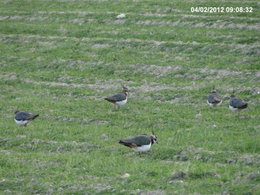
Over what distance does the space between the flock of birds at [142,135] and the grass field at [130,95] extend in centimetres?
36

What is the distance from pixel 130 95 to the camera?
2678cm

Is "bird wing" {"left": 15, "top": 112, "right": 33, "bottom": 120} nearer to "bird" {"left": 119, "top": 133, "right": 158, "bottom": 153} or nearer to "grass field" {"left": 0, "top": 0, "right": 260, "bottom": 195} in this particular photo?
"grass field" {"left": 0, "top": 0, "right": 260, "bottom": 195}

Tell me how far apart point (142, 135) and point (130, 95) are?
28.2ft

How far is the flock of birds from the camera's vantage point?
17984 mm

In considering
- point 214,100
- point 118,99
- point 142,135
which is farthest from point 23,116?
point 214,100

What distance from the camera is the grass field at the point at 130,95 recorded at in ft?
53.4

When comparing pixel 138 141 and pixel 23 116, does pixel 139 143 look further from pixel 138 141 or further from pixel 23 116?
pixel 23 116

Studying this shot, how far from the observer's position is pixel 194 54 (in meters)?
31.4

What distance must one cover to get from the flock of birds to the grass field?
1.18ft

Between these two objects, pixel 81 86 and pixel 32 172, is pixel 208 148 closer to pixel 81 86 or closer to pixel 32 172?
pixel 32 172

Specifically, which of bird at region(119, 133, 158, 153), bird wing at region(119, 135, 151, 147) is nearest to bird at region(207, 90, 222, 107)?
bird at region(119, 133, 158, 153)

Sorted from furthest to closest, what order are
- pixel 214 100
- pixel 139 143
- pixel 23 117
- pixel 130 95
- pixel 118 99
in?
1. pixel 130 95
2. pixel 118 99
3. pixel 214 100
4. pixel 23 117
5. pixel 139 143

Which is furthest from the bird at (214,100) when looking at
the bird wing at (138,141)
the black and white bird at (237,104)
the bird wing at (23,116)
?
the bird wing at (23,116)

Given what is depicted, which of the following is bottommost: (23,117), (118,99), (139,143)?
(118,99)
